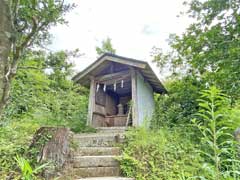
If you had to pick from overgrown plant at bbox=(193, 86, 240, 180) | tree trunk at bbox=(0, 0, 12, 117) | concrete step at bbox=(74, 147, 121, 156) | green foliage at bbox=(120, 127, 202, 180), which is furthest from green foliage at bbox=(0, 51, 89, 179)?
overgrown plant at bbox=(193, 86, 240, 180)

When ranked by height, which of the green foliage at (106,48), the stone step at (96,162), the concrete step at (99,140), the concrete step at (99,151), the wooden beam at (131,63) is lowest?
the stone step at (96,162)

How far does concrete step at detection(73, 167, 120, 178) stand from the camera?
3775 millimetres

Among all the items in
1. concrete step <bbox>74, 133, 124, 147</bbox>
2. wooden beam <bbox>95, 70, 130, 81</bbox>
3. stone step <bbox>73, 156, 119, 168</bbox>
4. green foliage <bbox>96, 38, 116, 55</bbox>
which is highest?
green foliage <bbox>96, 38, 116, 55</bbox>

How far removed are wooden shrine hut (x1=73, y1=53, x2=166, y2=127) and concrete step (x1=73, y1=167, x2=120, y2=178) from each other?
3.01 m

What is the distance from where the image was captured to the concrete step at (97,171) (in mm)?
3775

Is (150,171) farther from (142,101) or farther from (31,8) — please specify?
(142,101)

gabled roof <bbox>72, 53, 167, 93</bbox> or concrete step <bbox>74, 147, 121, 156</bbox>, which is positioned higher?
gabled roof <bbox>72, 53, 167, 93</bbox>

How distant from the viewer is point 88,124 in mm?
7594

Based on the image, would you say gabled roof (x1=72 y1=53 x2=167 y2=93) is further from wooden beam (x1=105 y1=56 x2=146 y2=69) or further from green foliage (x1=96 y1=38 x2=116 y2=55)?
green foliage (x1=96 y1=38 x2=116 y2=55)

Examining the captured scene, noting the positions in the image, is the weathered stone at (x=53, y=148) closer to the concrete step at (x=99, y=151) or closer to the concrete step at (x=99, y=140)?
the concrete step at (x=99, y=151)

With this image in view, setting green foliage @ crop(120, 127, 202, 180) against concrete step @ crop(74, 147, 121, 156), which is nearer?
green foliage @ crop(120, 127, 202, 180)

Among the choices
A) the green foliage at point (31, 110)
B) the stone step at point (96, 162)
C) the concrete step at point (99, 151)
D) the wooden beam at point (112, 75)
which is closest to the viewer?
the green foliage at point (31, 110)

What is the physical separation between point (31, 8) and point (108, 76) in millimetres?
4057

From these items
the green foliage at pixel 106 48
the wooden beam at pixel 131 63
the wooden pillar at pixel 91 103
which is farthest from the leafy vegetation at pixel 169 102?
the green foliage at pixel 106 48
